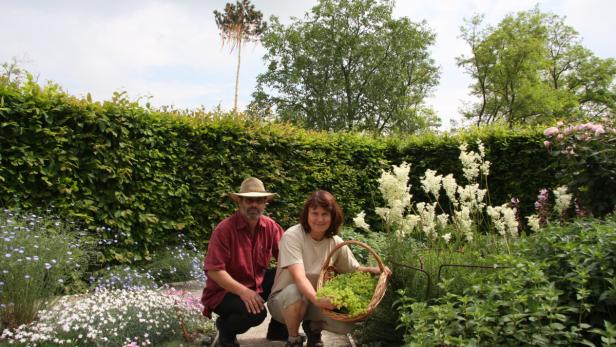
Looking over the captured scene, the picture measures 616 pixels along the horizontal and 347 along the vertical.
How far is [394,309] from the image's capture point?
3.68 metres

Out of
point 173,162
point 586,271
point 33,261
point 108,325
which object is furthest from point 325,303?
point 173,162

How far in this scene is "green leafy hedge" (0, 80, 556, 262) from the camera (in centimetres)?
538

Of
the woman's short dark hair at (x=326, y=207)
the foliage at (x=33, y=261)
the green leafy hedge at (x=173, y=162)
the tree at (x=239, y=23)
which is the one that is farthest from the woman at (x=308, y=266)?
the tree at (x=239, y=23)

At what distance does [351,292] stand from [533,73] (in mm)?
28081

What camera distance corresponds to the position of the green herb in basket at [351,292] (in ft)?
9.91

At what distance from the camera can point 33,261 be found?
4.12 meters

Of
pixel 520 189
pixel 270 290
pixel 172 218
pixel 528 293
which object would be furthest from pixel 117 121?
pixel 520 189

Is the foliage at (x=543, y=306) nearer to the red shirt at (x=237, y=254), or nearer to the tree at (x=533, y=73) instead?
the red shirt at (x=237, y=254)

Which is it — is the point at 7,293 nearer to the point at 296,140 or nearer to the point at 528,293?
the point at 528,293

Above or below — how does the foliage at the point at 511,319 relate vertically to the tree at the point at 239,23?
below

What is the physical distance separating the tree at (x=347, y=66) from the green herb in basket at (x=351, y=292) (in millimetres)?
21359

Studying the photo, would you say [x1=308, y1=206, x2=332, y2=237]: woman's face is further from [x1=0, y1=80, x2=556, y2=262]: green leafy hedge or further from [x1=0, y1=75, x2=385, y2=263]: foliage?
[x1=0, y1=75, x2=385, y2=263]: foliage

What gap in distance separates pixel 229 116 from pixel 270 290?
3873 mm

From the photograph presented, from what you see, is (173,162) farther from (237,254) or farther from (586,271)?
(586,271)
